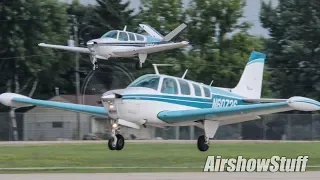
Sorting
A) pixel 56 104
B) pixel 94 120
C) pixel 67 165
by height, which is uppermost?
pixel 56 104

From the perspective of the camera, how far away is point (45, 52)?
7169 centimetres

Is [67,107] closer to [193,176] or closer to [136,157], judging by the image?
[193,176]

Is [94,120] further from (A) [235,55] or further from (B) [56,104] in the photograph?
(B) [56,104]

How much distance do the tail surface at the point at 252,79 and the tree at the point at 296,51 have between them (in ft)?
130

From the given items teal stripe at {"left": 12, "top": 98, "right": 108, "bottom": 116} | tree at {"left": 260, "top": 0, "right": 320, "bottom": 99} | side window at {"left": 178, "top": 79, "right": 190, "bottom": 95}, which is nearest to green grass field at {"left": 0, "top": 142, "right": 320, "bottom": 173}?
teal stripe at {"left": 12, "top": 98, "right": 108, "bottom": 116}

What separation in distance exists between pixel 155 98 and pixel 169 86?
0.83 metres

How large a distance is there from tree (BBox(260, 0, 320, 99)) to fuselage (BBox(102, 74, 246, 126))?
43937 mm

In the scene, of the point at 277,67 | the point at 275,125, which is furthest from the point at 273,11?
the point at 275,125

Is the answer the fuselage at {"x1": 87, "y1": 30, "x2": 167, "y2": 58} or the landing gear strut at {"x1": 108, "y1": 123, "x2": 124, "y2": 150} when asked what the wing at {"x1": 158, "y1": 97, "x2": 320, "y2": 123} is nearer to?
the landing gear strut at {"x1": 108, "y1": 123, "x2": 124, "y2": 150}

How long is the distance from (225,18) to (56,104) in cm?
4596

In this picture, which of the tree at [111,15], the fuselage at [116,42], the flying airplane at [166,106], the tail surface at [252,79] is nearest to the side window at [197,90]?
the flying airplane at [166,106]

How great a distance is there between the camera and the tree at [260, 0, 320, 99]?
251 ft

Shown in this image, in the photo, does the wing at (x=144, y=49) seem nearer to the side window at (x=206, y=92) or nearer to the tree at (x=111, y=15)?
the side window at (x=206, y=92)

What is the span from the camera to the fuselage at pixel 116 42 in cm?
4169
